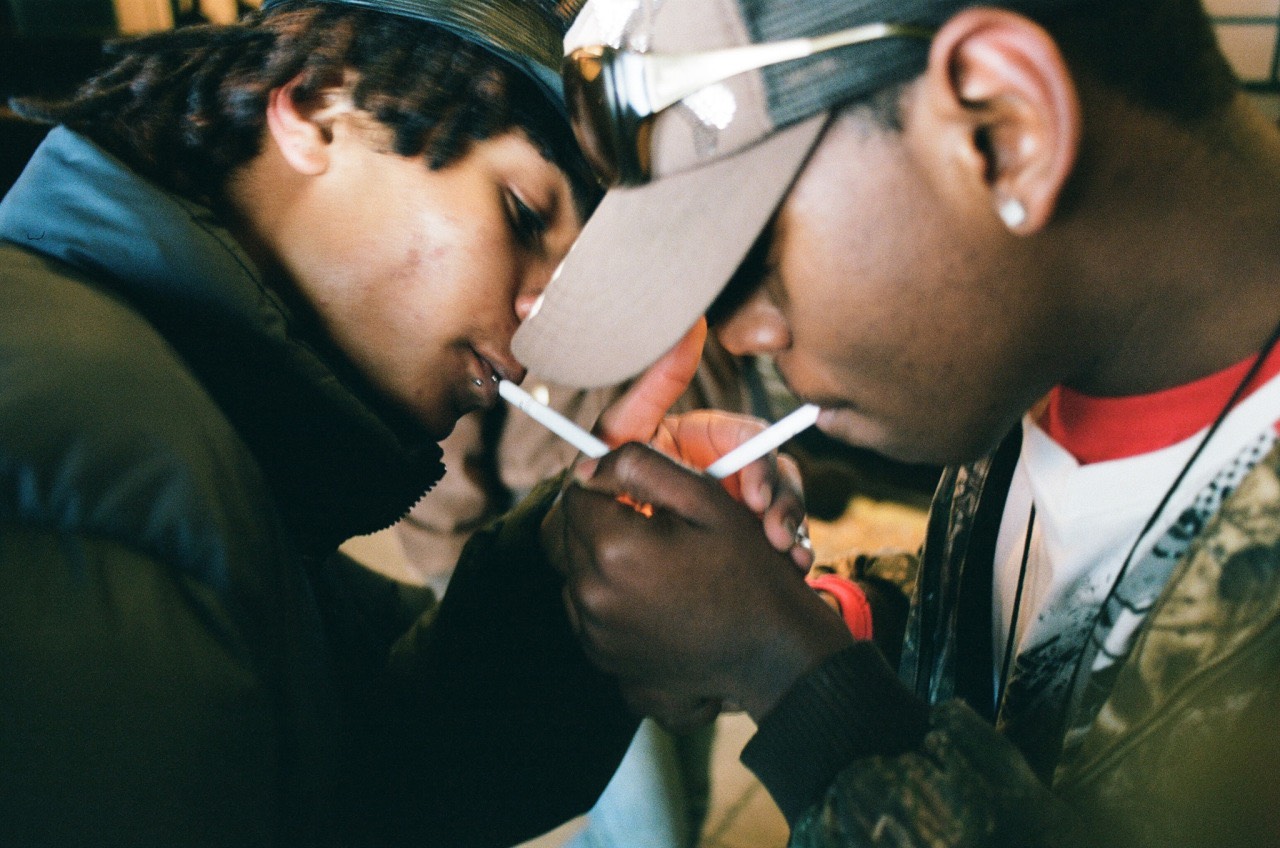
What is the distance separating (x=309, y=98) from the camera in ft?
4.87

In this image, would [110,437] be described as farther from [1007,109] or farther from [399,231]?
[1007,109]

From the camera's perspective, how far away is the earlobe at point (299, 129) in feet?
4.80

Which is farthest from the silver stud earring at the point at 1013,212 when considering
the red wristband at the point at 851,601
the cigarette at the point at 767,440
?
the red wristband at the point at 851,601

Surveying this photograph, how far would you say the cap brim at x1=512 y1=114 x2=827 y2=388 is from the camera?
972 millimetres

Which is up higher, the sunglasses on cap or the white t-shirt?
the sunglasses on cap

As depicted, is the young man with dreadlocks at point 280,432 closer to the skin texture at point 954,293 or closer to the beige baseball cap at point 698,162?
the skin texture at point 954,293

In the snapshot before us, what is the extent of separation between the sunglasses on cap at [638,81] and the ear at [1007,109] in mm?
58

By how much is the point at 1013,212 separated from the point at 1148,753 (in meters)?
0.70

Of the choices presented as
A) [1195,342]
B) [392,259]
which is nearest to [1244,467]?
[1195,342]

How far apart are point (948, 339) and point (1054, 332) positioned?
0.46 feet

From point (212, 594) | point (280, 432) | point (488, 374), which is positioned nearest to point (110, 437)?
point (212, 594)

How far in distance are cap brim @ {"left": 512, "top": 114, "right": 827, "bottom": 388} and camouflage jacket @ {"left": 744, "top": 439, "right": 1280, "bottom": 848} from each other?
52cm

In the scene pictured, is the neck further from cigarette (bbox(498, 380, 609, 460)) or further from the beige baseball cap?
cigarette (bbox(498, 380, 609, 460))

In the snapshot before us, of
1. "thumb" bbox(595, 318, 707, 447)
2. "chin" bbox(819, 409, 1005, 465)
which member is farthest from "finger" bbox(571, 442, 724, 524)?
"thumb" bbox(595, 318, 707, 447)
